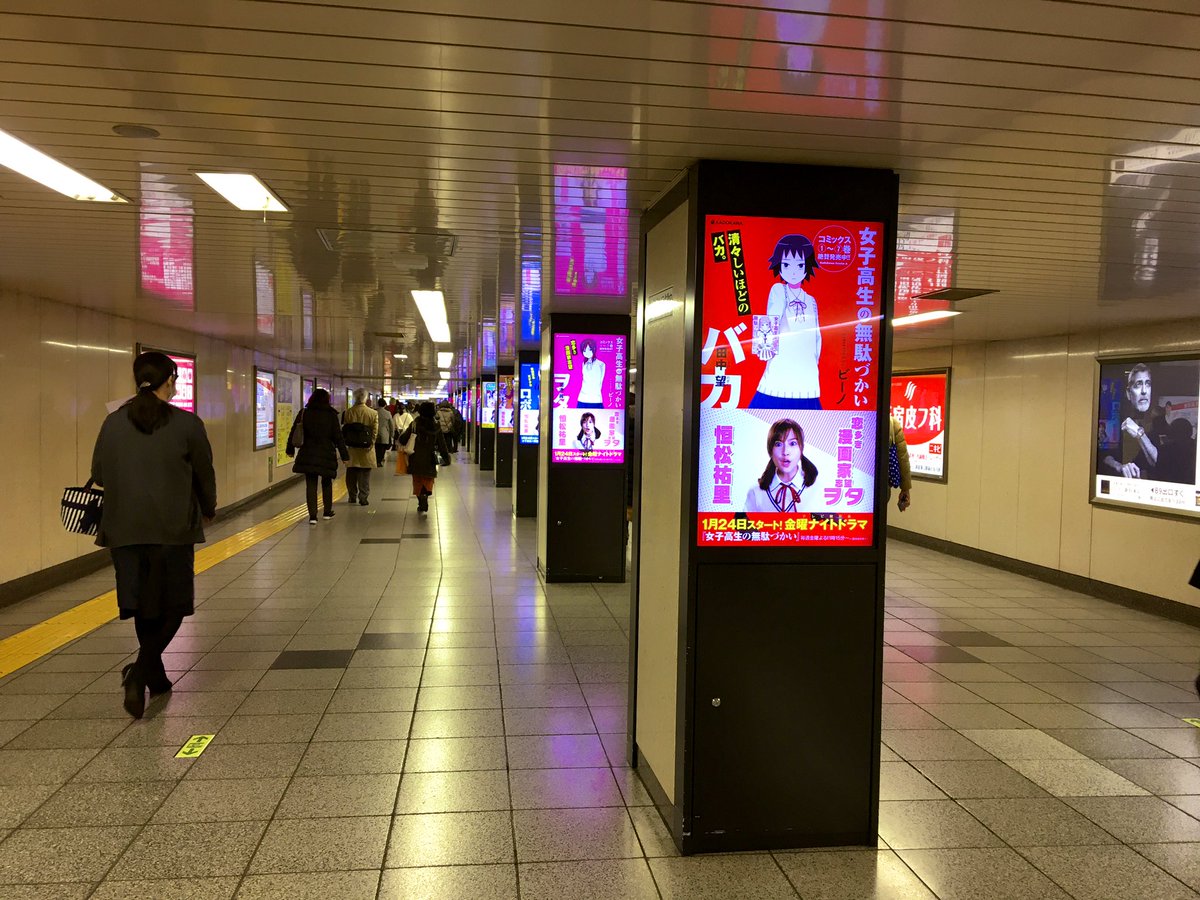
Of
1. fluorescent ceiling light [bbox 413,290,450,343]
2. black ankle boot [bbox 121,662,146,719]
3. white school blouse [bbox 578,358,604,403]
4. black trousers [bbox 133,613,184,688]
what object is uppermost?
fluorescent ceiling light [bbox 413,290,450,343]

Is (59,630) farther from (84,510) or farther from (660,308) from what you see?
(660,308)

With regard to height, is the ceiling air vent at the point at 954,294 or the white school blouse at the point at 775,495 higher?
the ceiling air vent at the point at 954,294

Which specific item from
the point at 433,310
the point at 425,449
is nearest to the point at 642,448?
the point at 433,310

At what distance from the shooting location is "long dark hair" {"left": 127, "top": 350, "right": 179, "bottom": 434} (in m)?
4.23

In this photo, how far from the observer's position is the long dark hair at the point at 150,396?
4230 mm

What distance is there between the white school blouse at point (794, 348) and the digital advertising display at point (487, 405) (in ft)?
58.2

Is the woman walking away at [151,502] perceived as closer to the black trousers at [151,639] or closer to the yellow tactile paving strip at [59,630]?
the black trousers at [151,639]

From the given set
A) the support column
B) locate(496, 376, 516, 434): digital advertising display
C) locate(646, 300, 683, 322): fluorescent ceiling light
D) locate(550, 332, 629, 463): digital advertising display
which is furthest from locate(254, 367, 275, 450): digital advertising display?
the support column

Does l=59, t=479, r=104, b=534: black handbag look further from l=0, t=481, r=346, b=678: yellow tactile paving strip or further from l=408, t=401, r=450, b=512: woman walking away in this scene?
l=408, t=401, r=450, b=512: woman walking away

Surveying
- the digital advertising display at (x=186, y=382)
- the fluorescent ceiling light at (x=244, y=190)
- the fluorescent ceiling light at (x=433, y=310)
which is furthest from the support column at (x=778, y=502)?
the digital advertising display at (x=186, y=382)

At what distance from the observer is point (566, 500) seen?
26.3ft

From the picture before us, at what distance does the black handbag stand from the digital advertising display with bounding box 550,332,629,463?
4.32 meters

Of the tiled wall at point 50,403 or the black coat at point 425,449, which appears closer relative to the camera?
the tiled wall at point 50,403

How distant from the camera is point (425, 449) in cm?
1295
